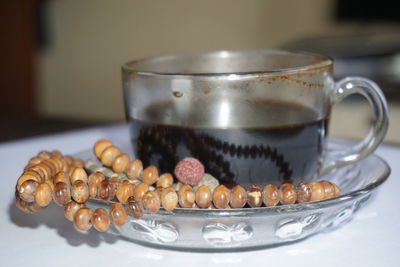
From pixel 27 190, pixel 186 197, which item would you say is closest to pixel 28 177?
pixel 27 190

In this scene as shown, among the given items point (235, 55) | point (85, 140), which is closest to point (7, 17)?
point (85, 140)

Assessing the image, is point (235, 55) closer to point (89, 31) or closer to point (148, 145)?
point (148, 145)

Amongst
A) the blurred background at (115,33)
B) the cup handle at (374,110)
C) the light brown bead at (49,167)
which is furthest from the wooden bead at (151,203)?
the blurred background at (115,33)

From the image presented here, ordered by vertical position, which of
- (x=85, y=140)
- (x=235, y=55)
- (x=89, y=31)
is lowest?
(x=89, y=31)

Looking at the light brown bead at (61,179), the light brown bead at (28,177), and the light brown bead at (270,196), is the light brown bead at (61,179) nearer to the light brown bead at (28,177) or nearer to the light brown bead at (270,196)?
the light brown bead at (28,177)

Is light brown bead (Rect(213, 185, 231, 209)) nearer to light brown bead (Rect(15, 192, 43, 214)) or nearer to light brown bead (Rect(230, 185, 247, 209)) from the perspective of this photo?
light brown bead (Rect(230, 185, 247, 209))

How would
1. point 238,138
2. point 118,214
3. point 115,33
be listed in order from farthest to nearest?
point 115,33 < point 238,138 < point 118,214

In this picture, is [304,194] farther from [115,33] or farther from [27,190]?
[115,33]
